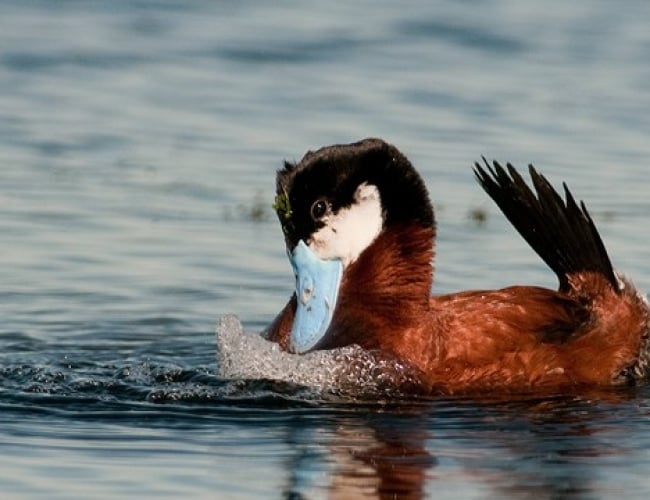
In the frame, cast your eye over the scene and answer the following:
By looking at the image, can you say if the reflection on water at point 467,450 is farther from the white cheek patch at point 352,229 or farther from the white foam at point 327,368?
the white cheek patch at point 352,229

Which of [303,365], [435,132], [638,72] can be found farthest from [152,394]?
[638,72]

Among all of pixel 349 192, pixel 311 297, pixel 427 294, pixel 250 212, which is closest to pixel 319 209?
pixel 349 192

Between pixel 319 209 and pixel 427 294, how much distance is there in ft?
2.07

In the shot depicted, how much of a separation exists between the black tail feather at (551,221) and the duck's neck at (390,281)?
0.42 metres

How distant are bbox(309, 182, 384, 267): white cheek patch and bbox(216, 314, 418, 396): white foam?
0.51 metres

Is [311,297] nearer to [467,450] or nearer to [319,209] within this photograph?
[319,209]

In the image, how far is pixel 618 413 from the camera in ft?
29.0

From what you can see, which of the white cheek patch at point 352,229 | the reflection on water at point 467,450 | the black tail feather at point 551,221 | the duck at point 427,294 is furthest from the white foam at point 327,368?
the black tail feather at point 551,221

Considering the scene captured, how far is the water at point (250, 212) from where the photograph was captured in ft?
25.9

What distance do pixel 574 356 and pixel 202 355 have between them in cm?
185

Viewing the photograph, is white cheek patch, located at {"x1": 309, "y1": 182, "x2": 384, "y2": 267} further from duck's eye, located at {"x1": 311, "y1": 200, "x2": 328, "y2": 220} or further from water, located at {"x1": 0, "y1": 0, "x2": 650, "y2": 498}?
water, located at {"x1": 0, "y1": 0, "x2": 650, "y2": 498}

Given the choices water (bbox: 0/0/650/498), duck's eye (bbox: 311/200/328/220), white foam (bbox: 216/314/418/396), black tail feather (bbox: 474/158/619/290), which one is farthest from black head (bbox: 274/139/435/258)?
water (bbox: 0/0/650/498)

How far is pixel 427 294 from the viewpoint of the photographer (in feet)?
30.7

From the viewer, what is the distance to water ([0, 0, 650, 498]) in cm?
789
